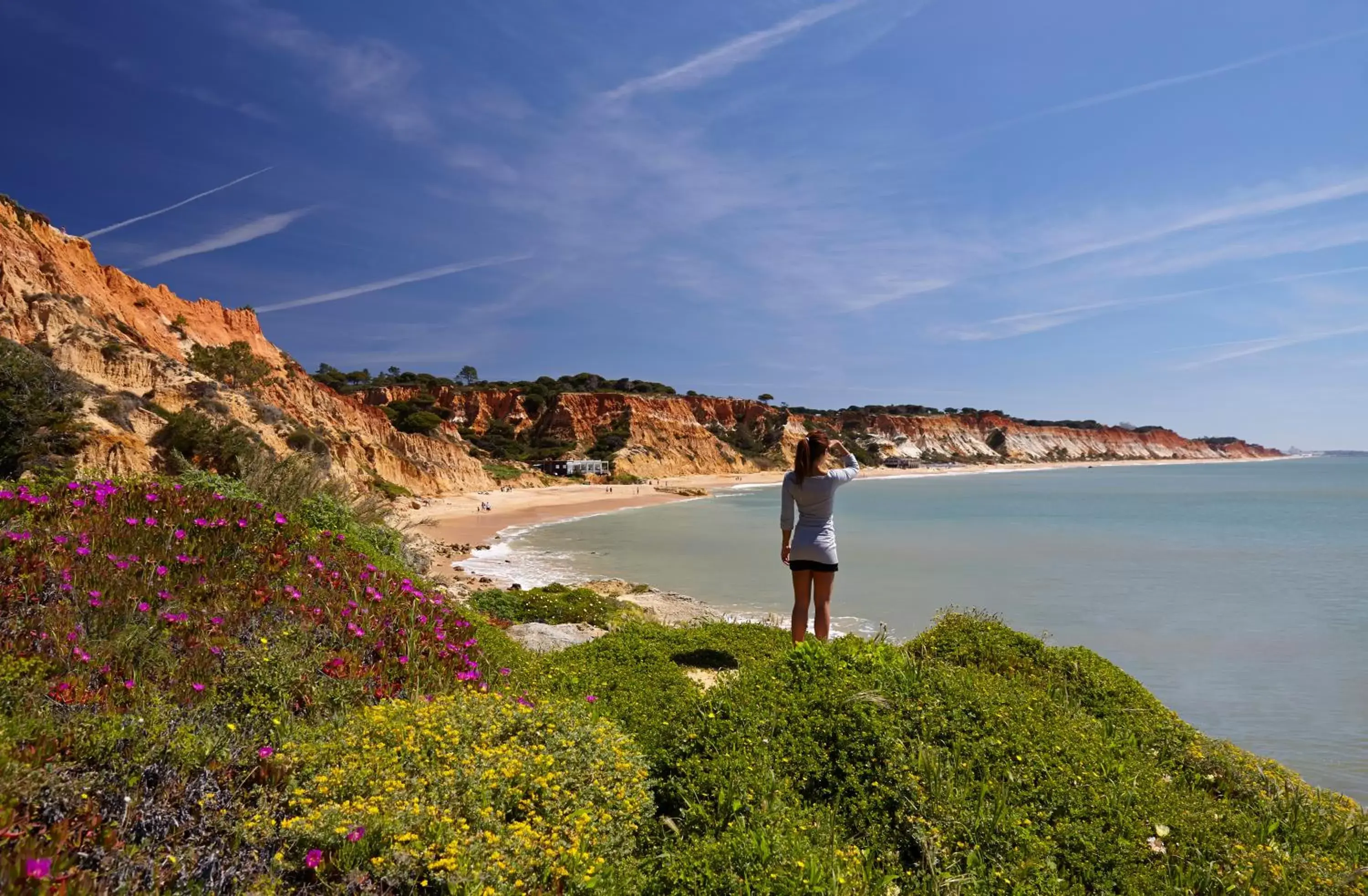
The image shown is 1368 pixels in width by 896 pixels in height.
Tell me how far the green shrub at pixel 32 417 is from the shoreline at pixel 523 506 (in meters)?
6.69

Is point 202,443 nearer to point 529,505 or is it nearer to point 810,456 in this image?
point 810,456

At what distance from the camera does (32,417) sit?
12.4 m

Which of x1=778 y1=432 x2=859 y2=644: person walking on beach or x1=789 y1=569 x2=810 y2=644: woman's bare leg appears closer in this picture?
x1=778 y1=432 x2=859 y2=644: person walking on beach

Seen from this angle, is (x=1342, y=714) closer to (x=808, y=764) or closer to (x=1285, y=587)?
(x=808, y=764)

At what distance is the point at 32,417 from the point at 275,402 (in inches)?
1113

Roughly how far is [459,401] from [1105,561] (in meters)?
84.2

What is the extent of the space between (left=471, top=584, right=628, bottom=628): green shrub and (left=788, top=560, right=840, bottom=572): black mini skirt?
4713 mm

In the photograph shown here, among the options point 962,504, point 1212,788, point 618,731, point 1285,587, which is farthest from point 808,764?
point 962,504

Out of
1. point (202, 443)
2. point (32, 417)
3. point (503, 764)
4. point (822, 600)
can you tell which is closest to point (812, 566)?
point (822, 600)

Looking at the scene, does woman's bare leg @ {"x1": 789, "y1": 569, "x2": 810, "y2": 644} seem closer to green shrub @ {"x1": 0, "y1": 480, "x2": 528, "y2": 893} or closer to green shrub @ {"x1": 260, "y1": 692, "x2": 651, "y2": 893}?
green shrub @ {"x1": 0, "y1": 480, "x2": 528, "y2": 893}

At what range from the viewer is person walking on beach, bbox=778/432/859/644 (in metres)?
6.32

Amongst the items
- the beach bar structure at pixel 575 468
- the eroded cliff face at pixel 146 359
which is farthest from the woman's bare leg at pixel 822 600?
the beach bar structure at pixel 575 468

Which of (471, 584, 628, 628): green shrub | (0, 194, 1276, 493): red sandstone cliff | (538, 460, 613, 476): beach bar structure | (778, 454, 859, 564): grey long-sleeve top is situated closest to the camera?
(778, 454, 859, 564): grey long-sleeve top

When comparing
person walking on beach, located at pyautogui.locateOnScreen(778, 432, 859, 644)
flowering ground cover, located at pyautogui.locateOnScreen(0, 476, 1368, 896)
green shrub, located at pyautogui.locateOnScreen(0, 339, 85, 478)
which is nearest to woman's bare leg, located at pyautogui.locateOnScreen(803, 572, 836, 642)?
person walking on beach, located at pyautogui.locateOnScreen(778, 432, 859, 644)
